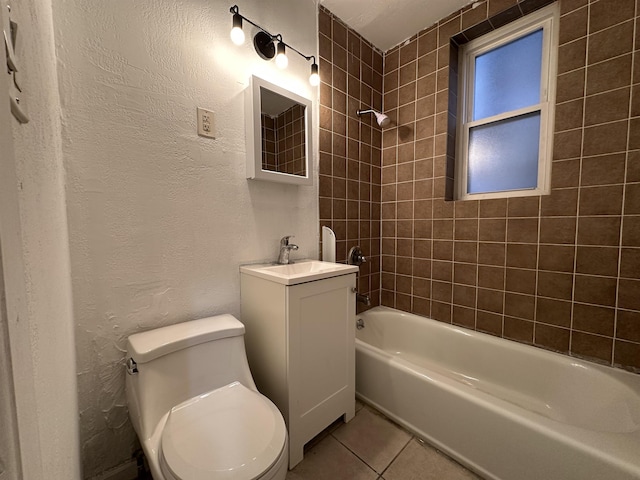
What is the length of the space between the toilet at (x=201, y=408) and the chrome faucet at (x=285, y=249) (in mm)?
433

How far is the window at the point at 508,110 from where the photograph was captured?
1.49 metres

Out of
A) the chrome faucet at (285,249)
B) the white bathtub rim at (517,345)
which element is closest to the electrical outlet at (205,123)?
the chrome faucet at (285,249)

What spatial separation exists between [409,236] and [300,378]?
131 cm

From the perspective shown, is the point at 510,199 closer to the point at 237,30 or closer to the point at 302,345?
the point at 302,345

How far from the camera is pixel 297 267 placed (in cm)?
144

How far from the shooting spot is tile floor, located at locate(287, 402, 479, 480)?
1101 millimetres

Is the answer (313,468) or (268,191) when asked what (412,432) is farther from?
(268,191)

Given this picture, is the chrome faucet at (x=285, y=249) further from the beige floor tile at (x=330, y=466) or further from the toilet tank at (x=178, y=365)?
the beige floor tile at (x=330, y=466)

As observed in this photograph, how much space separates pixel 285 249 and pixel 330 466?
1.04m

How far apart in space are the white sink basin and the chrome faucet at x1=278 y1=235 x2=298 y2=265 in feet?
0.13

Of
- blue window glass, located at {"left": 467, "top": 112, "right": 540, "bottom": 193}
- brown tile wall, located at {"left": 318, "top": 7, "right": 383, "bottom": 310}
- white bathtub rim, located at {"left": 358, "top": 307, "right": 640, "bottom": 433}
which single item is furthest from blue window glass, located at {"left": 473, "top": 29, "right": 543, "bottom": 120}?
white bathtub rim, located at {"left": 358, "top": 307, "right": 640, "bottom": 433}

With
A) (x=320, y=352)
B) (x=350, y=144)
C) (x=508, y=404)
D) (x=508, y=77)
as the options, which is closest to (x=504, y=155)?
(x=508, y=77)

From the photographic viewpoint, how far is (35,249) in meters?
0.43

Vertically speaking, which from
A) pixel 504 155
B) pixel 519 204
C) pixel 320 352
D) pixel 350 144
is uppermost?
pixel 350 144
